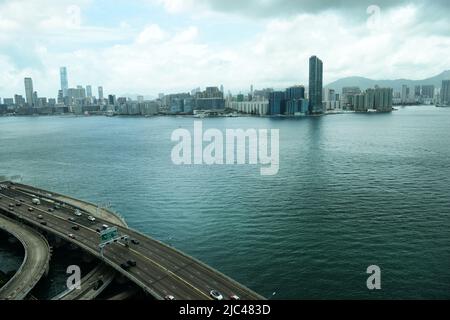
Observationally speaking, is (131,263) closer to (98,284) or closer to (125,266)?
(125,266)

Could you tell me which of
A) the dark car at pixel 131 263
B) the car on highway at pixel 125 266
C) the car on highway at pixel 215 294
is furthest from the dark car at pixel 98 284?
the car on highway at pixel 215 294

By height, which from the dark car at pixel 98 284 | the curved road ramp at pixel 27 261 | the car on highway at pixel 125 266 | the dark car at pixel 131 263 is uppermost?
the dark car at pixel 131 263

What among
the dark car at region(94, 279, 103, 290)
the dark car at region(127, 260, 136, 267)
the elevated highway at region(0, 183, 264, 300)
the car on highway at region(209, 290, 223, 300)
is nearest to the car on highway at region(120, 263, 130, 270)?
the elevated highway at region(0, 183, 264, 300)

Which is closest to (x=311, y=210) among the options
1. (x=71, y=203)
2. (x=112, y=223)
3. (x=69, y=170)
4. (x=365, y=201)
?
(x=365, y=201)

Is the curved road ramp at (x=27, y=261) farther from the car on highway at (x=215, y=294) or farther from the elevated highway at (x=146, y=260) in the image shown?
the car on highway at (x=215, y=294)

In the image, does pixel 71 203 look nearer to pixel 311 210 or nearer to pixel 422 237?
pixel 311 210

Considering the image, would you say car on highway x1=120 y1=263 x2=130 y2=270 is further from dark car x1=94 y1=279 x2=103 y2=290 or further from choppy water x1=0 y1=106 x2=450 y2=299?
A: choppy water x1=0 y1=106 x2=450 y2=299
